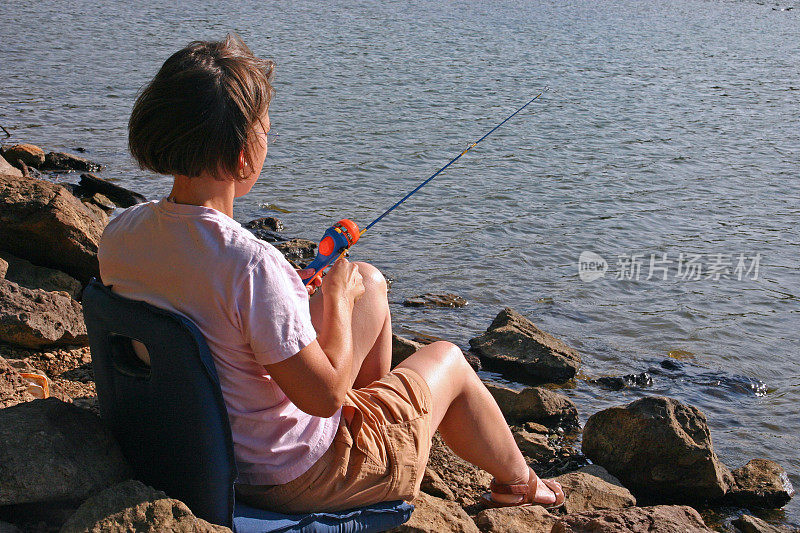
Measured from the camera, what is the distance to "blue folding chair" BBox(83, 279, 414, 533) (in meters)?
1.90

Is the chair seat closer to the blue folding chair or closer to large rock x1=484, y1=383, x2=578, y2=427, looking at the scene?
the blue folding chair

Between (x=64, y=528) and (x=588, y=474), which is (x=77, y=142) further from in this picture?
(x=64, y=528)

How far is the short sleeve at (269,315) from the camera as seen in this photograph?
1896 mm

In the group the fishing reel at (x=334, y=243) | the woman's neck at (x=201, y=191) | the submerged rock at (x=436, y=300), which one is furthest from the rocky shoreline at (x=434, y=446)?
the fishing reel at (x=334, y=243)

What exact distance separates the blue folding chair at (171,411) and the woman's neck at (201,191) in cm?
28

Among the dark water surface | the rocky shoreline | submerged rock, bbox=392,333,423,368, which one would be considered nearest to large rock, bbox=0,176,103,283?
the rocky shoreline

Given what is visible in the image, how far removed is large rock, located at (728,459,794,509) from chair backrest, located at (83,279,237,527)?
2791 mm

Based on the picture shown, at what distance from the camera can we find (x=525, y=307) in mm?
6438

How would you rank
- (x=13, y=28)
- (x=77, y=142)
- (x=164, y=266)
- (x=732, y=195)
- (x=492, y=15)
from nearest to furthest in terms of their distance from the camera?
(x=164, y=266) → (x=732, y=195) → (x=77, y=142) → (x=13, y=28) → (x=492, y=15)

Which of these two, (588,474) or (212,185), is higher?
(212,185)

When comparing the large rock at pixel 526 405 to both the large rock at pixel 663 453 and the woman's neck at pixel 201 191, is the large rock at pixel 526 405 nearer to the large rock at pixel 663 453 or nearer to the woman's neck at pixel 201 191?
the large rock at pixel 663 453

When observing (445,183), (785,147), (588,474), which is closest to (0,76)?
(445,183)

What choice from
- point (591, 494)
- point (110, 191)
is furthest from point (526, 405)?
point (110, 191)

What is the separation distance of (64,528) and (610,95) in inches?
520
